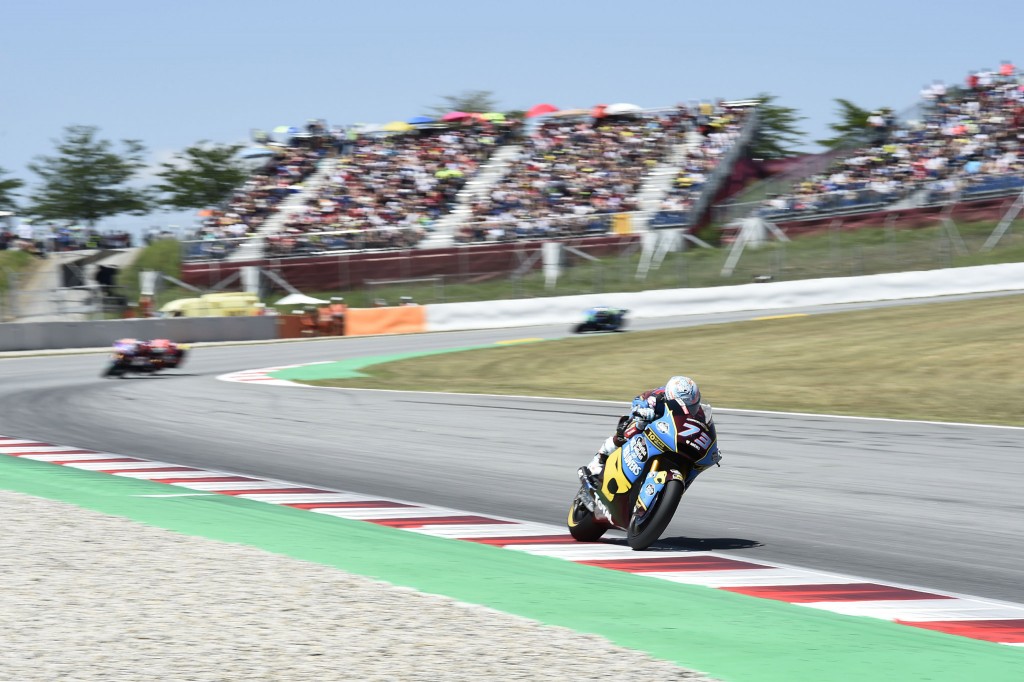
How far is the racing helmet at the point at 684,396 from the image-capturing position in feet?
22.8

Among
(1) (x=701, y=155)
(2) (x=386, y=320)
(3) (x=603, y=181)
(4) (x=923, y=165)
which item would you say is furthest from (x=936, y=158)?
(2) (x=386, y=320)

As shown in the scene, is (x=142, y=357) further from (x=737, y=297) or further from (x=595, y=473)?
(x=737, y=297)

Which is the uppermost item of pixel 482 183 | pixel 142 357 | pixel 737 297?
pixel 482 183

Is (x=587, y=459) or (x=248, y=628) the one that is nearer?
(x=248, y=628)

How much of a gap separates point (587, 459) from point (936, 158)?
27.1 m

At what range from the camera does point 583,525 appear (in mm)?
7719

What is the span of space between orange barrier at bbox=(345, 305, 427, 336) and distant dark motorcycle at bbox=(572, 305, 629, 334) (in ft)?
21.1

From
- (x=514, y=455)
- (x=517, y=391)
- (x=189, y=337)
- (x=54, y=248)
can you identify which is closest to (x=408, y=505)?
(x=514, y=455)

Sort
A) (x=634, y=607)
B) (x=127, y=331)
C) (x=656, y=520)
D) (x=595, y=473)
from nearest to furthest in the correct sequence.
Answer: (x=634, y=607)
(x=656, y=520)
(x=595, y=473)
(x=127, y=331)

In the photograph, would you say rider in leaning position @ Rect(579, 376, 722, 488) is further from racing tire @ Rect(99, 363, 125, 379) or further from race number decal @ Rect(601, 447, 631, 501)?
racing tire @ Rect(99, 363, 125, 379)

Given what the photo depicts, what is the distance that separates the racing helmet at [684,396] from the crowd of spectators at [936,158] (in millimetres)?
29205

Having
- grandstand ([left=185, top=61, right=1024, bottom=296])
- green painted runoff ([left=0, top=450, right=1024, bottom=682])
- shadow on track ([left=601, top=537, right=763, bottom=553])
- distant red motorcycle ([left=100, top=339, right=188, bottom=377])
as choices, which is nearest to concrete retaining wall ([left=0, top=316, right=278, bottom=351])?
grandstand ([left=185, top=61, right=1024, bottom=296])

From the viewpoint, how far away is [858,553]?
7.27m

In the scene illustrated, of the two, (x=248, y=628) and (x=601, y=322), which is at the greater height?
(x=601, y=322)
